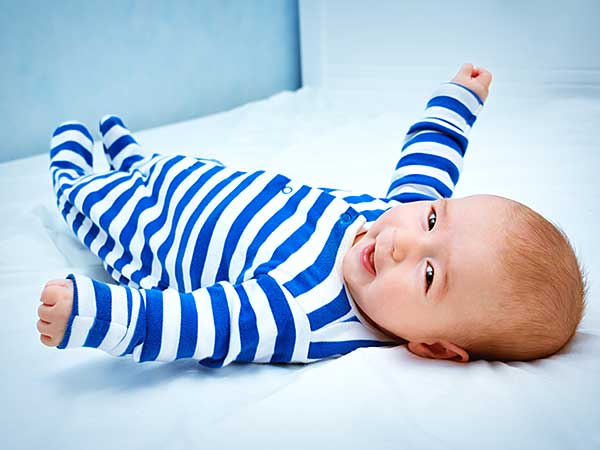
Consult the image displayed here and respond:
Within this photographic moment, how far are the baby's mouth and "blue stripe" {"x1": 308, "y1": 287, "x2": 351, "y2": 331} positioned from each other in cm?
5

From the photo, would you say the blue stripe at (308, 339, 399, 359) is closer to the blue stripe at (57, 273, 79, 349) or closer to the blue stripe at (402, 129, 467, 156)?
the blue stripe at (57, 273, 79, 349)

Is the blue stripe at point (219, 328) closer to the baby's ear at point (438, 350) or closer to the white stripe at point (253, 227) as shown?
the white stripe at point (253, 227)

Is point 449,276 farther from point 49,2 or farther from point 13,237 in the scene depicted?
point 49,2

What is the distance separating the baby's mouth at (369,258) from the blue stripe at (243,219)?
0.19 m

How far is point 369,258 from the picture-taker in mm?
762

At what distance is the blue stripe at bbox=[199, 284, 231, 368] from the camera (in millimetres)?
684

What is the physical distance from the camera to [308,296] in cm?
74

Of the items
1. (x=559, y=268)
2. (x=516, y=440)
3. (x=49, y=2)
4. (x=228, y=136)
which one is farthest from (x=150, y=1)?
(x=516, y=440)

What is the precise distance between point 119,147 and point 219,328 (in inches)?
26.7

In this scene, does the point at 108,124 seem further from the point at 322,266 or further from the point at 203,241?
the point at 322,266

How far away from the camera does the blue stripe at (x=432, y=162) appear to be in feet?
3.40

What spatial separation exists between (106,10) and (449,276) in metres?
1.34

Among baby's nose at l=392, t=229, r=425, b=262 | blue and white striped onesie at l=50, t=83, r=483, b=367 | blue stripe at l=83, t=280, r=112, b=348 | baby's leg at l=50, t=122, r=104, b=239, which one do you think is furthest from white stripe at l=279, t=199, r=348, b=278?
baby's leg at l=50, t=122, r=104, b=239

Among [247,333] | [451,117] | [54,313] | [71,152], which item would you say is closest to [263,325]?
[247,333]
